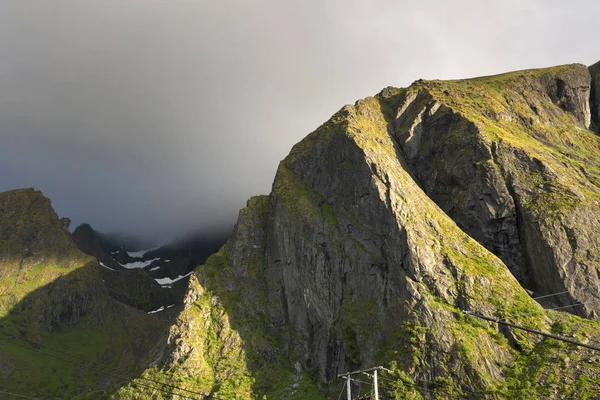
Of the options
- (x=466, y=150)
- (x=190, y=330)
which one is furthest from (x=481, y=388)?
(x=190, y=330)

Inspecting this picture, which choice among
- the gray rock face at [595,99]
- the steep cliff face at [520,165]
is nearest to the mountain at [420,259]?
the steep cliff face at [520,165]

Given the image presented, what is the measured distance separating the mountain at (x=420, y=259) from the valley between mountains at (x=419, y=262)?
43 cm

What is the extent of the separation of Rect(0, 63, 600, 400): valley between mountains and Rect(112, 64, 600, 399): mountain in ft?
1.42

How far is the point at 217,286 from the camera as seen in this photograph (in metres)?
130

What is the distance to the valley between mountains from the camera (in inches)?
2842

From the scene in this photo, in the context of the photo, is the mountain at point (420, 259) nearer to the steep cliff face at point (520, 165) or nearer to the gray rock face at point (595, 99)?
the steep cliff face at point (520, 165)

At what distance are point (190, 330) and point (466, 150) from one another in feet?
314

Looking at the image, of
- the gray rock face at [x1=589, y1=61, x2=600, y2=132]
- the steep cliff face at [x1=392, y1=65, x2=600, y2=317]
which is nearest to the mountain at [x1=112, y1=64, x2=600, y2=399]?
the steep cliff face at [x1=392, y1=65, x2=600, y2=317]

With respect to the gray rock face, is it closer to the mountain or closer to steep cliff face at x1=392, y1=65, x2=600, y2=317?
the mountain

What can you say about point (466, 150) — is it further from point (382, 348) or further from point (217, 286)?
point (217, 286)

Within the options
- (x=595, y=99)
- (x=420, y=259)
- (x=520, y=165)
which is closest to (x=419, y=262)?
(x=420, y=259)

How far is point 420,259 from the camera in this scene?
8600 centimetres

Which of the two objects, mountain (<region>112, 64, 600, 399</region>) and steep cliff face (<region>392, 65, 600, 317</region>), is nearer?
mountain (<region>112, 64, 600, 399</region>)

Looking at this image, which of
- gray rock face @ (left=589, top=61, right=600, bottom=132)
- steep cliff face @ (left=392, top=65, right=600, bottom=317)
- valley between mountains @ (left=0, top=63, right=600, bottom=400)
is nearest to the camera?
valley between mountains @ (left=0, top=63, right=600, bottom=400)
